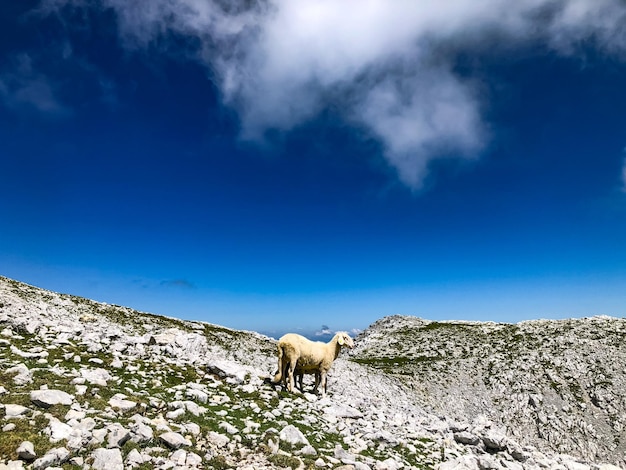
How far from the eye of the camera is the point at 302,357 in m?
21.2

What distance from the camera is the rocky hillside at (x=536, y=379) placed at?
150 feet

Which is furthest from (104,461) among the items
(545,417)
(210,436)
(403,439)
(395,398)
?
(545,417)

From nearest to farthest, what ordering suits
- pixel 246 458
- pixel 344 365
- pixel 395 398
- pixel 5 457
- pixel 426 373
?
pixel 5 457
pixel 246 458
pixel 395 398
pixel 344 365
pixel 426 373

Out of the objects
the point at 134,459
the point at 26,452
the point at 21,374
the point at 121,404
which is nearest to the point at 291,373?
the point at 121,404

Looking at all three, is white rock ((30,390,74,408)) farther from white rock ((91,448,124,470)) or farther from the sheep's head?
the sheep's head

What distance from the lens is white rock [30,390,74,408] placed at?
34.8ft

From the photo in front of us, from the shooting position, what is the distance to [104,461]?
8.80 meters

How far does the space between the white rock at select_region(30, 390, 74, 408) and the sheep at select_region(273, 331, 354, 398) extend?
35.2ft

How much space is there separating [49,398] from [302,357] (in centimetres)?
1282

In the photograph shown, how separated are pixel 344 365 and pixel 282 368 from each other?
32.7 meters

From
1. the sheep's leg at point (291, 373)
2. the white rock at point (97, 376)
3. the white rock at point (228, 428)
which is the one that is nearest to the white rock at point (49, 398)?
the white rock at point (97, 376)

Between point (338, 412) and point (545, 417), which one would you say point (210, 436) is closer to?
point (338, 412)

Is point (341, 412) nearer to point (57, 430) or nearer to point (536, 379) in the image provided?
point (57, 430)

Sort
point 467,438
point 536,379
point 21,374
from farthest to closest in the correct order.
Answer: point 536,379
point 467,438
point 21,374
